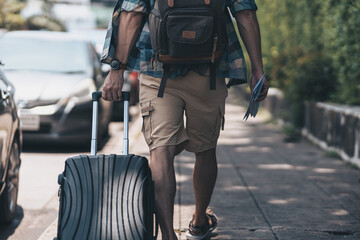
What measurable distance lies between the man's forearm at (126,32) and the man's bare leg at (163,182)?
0.56 meters

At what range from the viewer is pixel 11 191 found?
16.0 ft

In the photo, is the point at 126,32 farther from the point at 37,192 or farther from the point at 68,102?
the point at 68,102

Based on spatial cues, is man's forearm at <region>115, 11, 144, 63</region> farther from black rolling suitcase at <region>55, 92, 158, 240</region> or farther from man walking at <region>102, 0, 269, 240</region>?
black rolling suitcase at <region>55, 92, 158, 240</region>

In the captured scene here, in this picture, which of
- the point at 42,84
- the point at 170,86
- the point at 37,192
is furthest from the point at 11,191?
the point at 42,84

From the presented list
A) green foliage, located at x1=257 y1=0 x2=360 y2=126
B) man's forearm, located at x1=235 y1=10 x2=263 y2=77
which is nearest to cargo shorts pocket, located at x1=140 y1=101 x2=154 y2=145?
man's forearm, located at x1=235 y1=10 x2=263 y2=77

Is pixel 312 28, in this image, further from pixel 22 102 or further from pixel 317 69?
pixel 22 102

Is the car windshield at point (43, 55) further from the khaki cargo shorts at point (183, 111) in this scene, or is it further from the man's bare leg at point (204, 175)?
the khaki cargo shorts at point (183, 111)

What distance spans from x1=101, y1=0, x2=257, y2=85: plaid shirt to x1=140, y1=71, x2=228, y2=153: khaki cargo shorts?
0.05 metres

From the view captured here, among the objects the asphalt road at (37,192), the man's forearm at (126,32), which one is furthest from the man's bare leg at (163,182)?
the asphalt road at (37,192)

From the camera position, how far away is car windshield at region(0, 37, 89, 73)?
9234 mm

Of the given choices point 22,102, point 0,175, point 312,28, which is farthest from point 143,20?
point 312,28

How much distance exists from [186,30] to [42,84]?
552cm

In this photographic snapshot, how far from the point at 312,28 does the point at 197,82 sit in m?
8.18

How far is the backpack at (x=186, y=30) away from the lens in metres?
3.40
